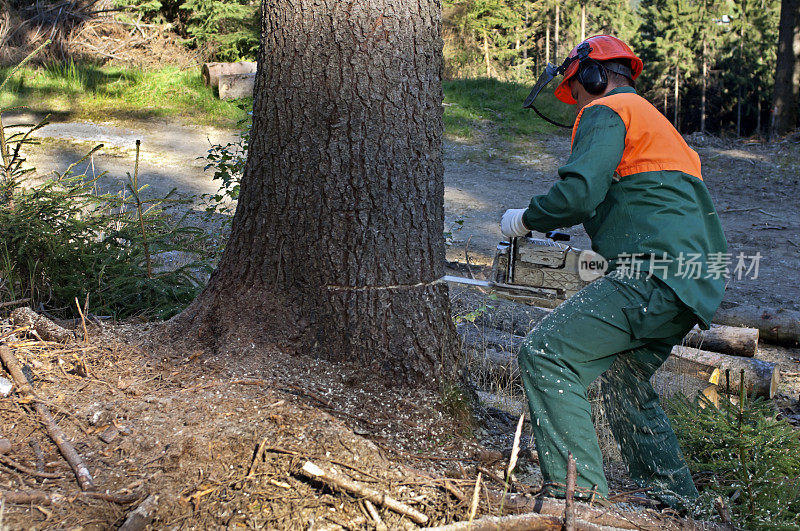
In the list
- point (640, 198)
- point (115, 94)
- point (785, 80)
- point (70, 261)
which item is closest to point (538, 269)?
point (640, 198)

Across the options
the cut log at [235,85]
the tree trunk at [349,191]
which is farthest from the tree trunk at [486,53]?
the tree trunk at [349,191]

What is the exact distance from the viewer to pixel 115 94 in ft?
42.9

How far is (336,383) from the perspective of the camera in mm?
2881

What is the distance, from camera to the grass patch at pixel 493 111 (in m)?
13.4

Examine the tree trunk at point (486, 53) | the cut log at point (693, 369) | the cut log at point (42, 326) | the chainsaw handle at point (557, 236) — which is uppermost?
the tree trunk at point (486, 53)

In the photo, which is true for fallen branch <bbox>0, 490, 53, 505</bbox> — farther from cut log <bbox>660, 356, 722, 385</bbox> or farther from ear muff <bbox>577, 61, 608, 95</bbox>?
cut log <bbox>660, 356, 722, 385</bbox>

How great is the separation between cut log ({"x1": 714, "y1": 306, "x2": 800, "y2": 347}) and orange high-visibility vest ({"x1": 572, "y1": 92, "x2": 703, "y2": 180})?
344 cm

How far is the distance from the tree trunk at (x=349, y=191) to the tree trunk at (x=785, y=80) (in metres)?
15.2

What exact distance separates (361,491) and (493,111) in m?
13.0

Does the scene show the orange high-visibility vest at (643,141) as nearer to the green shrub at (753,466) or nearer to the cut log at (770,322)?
the green shrub at (753,466)

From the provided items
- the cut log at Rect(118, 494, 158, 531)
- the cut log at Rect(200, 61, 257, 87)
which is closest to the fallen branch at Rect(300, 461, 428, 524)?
the cut log at Rect(118, 494, 158, 531)

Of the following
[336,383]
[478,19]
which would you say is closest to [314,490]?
[336,383]

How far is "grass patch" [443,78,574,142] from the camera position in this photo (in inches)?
527

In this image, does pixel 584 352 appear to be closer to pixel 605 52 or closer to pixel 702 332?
pixel 605 52
